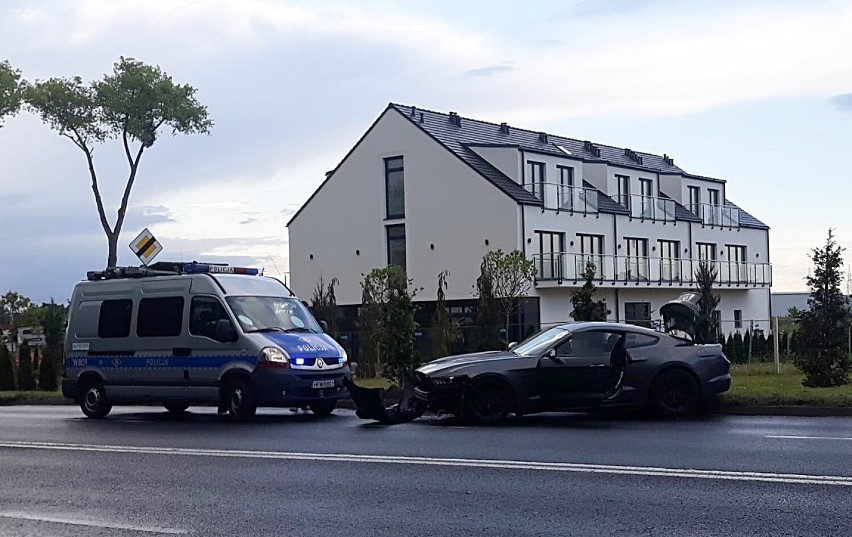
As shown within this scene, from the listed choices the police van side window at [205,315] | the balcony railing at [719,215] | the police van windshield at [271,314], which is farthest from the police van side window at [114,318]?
the balcony railing at [719,215]

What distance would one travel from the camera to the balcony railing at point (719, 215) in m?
58.5

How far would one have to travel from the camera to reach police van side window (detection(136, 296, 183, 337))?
719 inches

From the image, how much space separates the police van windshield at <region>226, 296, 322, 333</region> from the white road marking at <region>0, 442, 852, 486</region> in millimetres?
3812

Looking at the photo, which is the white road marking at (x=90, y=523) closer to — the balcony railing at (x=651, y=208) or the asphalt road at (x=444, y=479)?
the asphalt road at (x=444, y=479)

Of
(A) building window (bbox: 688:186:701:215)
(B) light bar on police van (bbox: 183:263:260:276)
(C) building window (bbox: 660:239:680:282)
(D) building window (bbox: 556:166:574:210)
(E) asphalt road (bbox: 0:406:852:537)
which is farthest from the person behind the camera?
(A) building window (bbox: 688:186:701:215)

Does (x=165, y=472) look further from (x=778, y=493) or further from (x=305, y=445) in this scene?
(x=778, y=493)

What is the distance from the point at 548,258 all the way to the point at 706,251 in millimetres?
14780

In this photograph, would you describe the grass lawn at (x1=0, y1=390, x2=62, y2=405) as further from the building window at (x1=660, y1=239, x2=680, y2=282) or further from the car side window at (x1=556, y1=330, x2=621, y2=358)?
the building window at (x1=660, y1=239, x2=680, y2=282)

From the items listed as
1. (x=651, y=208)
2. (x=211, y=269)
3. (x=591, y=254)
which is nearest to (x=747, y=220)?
(x=651, y=208)

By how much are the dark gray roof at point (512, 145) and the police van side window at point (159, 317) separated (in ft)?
92.7

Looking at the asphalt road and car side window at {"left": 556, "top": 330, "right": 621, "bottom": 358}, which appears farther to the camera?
car side window at {"left": 556, "top": 330, "right": 621, "bottom": 358}

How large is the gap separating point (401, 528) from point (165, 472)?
4.20m

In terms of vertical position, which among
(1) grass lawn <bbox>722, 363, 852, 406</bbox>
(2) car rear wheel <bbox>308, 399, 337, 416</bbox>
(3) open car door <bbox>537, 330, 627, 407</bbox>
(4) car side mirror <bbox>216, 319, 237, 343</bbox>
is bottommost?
(2) car rear wheel <bbox>308, 399, 337, 416</bbox>

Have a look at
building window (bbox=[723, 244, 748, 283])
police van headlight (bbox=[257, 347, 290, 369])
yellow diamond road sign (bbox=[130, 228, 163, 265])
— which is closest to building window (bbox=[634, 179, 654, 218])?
building window (bbox=[723, 244, 748, 283])
